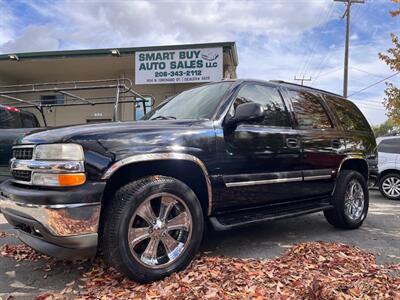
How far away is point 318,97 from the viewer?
5465 millimetres

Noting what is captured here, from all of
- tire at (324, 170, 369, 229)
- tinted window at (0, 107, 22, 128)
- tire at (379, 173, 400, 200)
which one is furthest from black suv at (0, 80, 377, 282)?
tire at (379, 173, 400, 200)

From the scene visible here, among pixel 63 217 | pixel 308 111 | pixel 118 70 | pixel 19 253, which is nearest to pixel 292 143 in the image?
pixel 308 111

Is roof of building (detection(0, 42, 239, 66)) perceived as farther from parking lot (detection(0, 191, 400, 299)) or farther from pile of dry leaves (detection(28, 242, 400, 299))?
pile of dry leaves (detection(28, 242, 400, 299))

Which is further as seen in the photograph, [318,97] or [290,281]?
[318,97]

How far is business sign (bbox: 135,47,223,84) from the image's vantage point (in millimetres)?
14500

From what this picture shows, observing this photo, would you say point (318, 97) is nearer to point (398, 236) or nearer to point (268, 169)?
point (268, 169)

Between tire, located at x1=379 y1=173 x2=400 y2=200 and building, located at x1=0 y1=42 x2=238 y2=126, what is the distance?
271 inches

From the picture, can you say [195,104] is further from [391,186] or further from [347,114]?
[391,186]

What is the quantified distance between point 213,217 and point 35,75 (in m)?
17.8

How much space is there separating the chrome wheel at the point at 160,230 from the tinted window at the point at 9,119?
4805mm

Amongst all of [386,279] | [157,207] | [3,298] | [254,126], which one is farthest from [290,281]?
[3,298]

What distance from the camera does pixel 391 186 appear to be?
9.62 meters

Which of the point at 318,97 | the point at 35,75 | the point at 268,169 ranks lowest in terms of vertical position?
the point at 268,169

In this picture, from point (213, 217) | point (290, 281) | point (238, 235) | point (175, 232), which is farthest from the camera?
point (238, 235)
